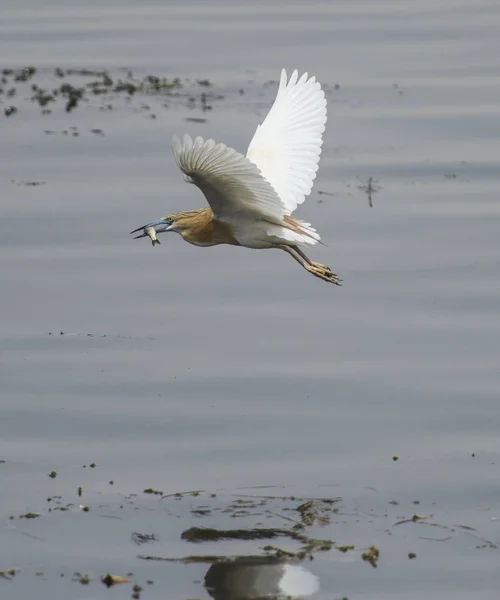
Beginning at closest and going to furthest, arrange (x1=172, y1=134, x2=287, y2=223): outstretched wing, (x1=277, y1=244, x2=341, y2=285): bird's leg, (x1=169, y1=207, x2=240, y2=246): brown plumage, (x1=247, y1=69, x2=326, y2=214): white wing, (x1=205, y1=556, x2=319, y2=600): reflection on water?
(x1=205, y1=556, x2=319, y2=600): reflection on water < (x1=172, y1=134, x2=287, y2=223): outstretched wing < (x1=169, y1=207, x2=240, y2=246): brown plumage < (x1=277, y1=244, x2=341, y2=285): bird's leg < (x1=247, y1=69, x2=326, y2=214): white wing

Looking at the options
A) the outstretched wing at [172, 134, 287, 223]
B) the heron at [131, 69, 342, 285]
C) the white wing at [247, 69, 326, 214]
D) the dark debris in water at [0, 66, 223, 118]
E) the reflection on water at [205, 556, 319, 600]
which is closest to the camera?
the reflection on water at [205, 556, 319, 600]

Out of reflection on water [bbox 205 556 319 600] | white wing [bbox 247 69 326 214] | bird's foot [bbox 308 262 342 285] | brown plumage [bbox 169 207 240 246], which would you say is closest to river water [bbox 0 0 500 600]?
reflection on water [bbox 205 556 319 600]

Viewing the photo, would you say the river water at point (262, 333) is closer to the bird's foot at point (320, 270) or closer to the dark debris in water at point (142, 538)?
the dark debris in water at point (142, 538)

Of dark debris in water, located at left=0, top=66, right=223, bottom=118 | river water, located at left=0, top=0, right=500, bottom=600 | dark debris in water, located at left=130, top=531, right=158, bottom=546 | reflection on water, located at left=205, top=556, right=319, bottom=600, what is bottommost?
reflection on water, located at left=205, top=556, right=319, bottom=600

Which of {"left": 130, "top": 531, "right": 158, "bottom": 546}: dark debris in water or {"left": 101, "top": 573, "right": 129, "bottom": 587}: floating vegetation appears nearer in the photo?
{"left": 101, "top": 573, "right": 129, "bottom": 587}: floating vegetation

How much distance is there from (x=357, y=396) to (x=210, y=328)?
4.64ft

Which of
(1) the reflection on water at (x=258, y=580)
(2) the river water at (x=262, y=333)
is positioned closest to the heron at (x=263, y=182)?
(2) the river water at (x=262, y=333)

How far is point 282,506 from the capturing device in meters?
7.41

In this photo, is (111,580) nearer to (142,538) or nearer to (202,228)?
(142,538)

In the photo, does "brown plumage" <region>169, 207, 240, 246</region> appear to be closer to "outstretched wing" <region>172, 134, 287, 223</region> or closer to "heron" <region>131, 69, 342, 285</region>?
"heron" <region>131, 69, 342, 285</region>

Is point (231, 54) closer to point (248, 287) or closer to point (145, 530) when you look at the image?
point (248, 287)

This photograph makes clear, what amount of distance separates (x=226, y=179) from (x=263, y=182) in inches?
7.9

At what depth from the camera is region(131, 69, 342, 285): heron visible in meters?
7.45

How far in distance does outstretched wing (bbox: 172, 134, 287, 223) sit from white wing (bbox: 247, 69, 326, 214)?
2.51 ft
